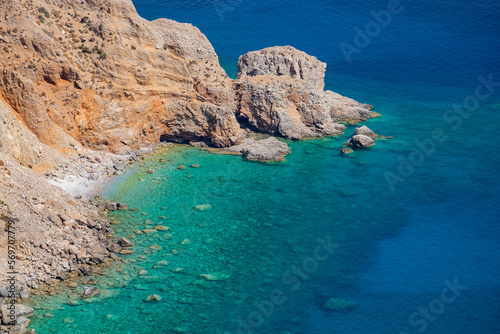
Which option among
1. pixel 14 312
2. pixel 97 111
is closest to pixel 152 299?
pixel 14 312

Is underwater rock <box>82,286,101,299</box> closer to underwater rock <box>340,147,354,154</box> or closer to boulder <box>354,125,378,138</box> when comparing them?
underwater rock <box>340,147,354,154</box>

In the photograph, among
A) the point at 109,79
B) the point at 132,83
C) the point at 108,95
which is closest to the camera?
the point at 108,95

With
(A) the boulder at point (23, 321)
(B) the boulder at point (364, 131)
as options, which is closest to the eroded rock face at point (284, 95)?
(B) the boulder at point (364, 131)

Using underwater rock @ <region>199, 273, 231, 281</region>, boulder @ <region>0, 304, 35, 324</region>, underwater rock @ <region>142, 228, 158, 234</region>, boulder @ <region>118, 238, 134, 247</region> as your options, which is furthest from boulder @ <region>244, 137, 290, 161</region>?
boulder @ <region>0, 304, 35, 324</region>

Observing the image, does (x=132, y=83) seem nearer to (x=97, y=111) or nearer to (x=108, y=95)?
(x=108, y=95)

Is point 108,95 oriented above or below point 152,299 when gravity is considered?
above

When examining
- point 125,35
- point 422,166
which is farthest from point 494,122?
point 125,35

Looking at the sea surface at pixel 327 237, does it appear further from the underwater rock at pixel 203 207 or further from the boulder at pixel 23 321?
the boulder at pixel 23 321
